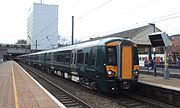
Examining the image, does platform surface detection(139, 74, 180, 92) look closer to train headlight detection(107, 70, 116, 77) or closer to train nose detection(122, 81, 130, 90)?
train nose detection(122, 81, 130, 90)

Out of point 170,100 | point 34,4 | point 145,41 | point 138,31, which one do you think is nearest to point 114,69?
point 170,100

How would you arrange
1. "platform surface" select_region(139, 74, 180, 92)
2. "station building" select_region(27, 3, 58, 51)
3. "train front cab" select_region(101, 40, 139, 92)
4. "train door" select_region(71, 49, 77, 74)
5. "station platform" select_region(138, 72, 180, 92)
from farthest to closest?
1. "station building" select_region(27, 3, 58, 51)
2. "train door" select_region(71, 49, 77, 74)
3. "platform surface" select_region(139, 74, 180, 92)
4. "train front cab" select_region(101, 40, 139, 92)
5. "station platform" select_region(138, 72, 180, 92)

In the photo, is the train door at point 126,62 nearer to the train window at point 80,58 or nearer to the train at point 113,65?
the train at point 113,65

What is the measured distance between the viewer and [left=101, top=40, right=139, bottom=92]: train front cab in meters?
13.1

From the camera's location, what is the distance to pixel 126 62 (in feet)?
44.3

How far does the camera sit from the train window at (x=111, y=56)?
13.3 m

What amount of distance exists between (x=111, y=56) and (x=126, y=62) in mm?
770

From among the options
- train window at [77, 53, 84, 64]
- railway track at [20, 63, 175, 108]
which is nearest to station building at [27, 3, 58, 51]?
train window at [77, 53, 84, 64]

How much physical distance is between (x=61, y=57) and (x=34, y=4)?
307 feet

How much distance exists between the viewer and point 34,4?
370 feet

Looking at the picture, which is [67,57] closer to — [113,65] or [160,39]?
[160,39]

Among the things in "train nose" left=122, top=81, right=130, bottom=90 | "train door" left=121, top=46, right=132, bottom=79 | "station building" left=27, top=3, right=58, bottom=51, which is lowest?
"train nose" left=122, top=81, right=130, bottom=90

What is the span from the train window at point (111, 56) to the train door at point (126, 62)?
16.5 inches

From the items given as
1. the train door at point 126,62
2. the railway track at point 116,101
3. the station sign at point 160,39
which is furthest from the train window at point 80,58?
the station sign at point 160,39
